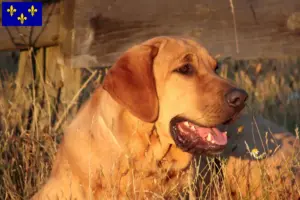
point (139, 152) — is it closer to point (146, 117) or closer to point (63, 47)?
point (146, 117)

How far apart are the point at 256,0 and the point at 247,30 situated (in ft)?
0.77

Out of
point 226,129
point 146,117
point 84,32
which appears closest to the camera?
point 146,117

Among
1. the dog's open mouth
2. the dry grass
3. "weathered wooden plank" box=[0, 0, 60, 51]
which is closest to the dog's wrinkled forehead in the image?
the dog's open mouth

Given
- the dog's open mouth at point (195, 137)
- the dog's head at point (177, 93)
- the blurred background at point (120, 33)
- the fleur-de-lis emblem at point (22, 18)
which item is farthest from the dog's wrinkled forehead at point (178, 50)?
the fleur-de-lis emblem at point (22, 18)

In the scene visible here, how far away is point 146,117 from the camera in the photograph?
3.88m

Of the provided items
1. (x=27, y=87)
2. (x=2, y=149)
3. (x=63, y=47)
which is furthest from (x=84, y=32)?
(x=2, y=149)

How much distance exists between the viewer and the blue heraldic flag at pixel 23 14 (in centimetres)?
550

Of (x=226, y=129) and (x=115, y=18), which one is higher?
(x=115, y=18)

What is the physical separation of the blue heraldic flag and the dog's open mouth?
1.95 metres

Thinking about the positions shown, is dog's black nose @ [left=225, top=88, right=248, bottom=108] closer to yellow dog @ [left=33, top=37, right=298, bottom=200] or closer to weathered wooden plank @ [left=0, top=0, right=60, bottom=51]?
yellow dog @ [left=33, top=37, right=298, bottom=200]

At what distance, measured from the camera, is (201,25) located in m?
5.54

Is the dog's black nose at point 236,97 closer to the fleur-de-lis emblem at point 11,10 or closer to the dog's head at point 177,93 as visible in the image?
the dog's head at point 177,93

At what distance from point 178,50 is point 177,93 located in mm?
279

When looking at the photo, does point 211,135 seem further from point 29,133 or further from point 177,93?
point 29,133
